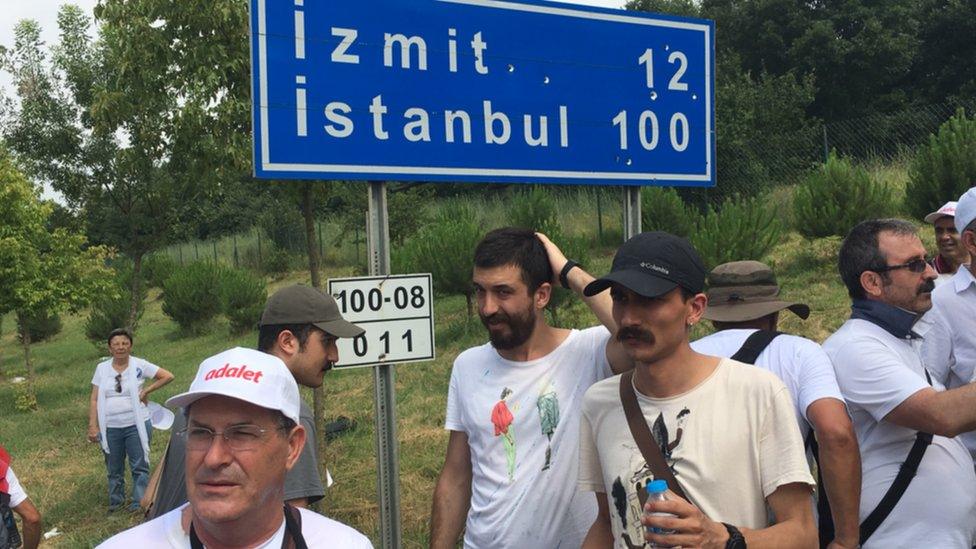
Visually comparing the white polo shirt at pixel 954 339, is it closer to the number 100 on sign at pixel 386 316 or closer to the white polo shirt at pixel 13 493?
the number 100 on sign at pixel 386 316

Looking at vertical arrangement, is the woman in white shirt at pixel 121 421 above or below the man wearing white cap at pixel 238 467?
below

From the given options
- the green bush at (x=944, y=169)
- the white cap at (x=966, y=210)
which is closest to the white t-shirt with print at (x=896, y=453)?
the white cap at (x=966, y=210)

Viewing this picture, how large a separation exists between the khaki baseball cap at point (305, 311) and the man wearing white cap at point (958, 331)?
1.96 metres

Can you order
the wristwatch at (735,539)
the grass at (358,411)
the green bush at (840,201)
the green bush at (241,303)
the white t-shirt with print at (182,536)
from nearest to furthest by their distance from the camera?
the white t-shirt with print at (182,536)
the wristwatch at (735,539)
the grass at (358,411)
the green bush at (840,201)
the green bush at (241,303)

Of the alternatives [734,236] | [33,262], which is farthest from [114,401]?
[33,262]

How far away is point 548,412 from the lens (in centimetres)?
272

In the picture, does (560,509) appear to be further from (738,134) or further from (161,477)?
(738,134)

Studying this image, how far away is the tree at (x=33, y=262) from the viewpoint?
49.5ft

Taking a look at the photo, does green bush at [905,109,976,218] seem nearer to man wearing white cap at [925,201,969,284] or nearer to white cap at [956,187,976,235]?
man wearing white cap at [925,201,969,284]

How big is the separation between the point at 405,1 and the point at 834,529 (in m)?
2.62

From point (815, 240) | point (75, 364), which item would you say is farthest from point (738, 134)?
point (75, 364)

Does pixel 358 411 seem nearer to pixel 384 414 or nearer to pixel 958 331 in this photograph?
pixel 384 414

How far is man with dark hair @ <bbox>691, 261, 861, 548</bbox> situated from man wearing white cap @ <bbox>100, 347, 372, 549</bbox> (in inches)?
49.6

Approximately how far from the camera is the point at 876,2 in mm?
34344
